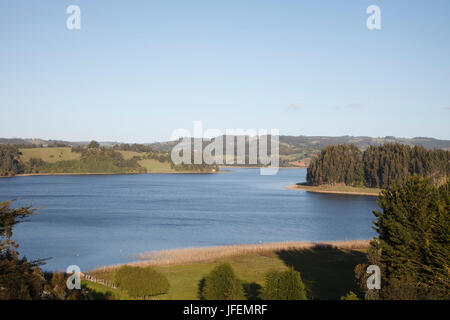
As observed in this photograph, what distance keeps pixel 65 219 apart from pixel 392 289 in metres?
52.7

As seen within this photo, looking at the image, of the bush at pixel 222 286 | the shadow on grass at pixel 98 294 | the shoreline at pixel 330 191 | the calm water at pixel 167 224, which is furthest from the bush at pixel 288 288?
the shoreline at pixel 330 191

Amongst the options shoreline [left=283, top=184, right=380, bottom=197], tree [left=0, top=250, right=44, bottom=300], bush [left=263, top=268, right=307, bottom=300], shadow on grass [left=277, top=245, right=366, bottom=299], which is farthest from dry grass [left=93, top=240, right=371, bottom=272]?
shoreline [left=283, top=184, right=380, bottom=197]

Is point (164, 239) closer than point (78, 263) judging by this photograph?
No

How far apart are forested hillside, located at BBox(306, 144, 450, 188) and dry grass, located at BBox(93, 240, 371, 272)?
67.2 meters

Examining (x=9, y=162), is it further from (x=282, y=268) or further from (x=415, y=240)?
(x=415, y=240)

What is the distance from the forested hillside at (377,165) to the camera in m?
106

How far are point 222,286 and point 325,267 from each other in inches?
559

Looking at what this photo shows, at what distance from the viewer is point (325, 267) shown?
109ft

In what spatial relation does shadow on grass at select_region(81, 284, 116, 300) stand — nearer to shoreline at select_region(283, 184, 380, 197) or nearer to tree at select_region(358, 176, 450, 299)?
tree at select_region(358, 176, 450, 299)

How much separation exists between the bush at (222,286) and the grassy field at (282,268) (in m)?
2.98

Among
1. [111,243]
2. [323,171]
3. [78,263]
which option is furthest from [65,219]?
[323,171]
